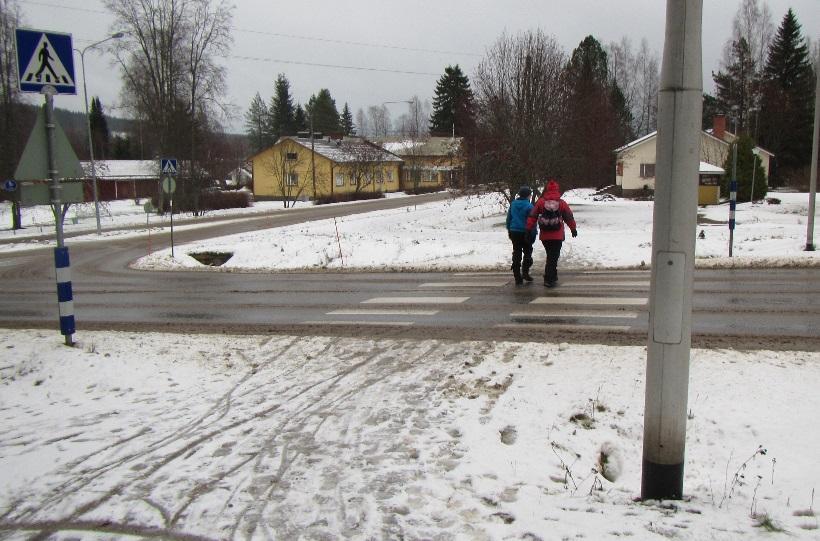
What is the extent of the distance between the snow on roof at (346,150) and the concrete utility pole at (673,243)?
6315cm

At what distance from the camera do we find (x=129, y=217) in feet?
147

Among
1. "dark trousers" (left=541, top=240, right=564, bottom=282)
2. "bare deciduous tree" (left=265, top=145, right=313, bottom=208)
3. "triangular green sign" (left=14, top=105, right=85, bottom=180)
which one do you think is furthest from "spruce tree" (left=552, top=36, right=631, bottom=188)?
"bare deciduous tree" (left=265, top=145, right=313, bottom=208)

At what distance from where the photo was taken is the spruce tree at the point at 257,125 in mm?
110250

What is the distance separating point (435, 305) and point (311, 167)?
188 feet

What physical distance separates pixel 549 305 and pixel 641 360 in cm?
337

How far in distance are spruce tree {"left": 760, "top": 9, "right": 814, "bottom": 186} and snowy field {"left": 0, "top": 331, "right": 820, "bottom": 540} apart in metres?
59.4

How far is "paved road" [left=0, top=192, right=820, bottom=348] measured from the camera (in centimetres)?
809

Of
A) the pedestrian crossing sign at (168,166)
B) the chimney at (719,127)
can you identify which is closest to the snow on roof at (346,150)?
the chimney at (719,127)

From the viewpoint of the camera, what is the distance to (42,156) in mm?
7305

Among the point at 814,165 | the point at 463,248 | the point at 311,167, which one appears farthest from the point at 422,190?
the point at 814,165

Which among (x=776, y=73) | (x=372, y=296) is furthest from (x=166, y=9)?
(x=776, y=73)

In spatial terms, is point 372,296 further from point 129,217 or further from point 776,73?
point 776,73

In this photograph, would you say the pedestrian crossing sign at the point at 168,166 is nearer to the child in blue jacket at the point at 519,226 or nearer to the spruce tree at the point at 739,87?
the child in blue jacket at the point at 519,226

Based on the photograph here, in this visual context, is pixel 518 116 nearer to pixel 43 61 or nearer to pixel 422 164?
pixel 43 61
